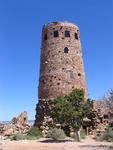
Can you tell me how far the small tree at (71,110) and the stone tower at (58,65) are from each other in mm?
8919

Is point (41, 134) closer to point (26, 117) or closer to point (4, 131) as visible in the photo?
point (4, 131)

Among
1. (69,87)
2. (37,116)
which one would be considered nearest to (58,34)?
(69,87)

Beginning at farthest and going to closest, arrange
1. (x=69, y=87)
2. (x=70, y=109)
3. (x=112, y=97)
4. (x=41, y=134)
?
(x=69, y=87)
(x=41, y=134)
(x=70, y=109)
(x=112, y=97)

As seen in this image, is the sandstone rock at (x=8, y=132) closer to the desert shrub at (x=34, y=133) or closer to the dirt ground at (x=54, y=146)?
the desert shrub at (x=34, y=133)

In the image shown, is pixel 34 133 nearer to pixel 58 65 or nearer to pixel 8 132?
pixel 8 132

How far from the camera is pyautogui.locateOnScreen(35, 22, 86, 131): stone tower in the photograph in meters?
42.8

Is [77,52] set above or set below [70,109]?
above

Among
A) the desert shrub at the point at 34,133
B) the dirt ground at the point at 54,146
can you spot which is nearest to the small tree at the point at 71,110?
the dirt ground at the point at 54,146

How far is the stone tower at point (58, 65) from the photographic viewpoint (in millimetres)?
42750

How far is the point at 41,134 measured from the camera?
127 ft

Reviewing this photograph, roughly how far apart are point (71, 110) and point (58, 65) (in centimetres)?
1194

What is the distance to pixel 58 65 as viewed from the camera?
43.2 metres

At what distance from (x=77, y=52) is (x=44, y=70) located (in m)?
4.86

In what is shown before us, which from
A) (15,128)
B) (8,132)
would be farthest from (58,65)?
(8,132)
